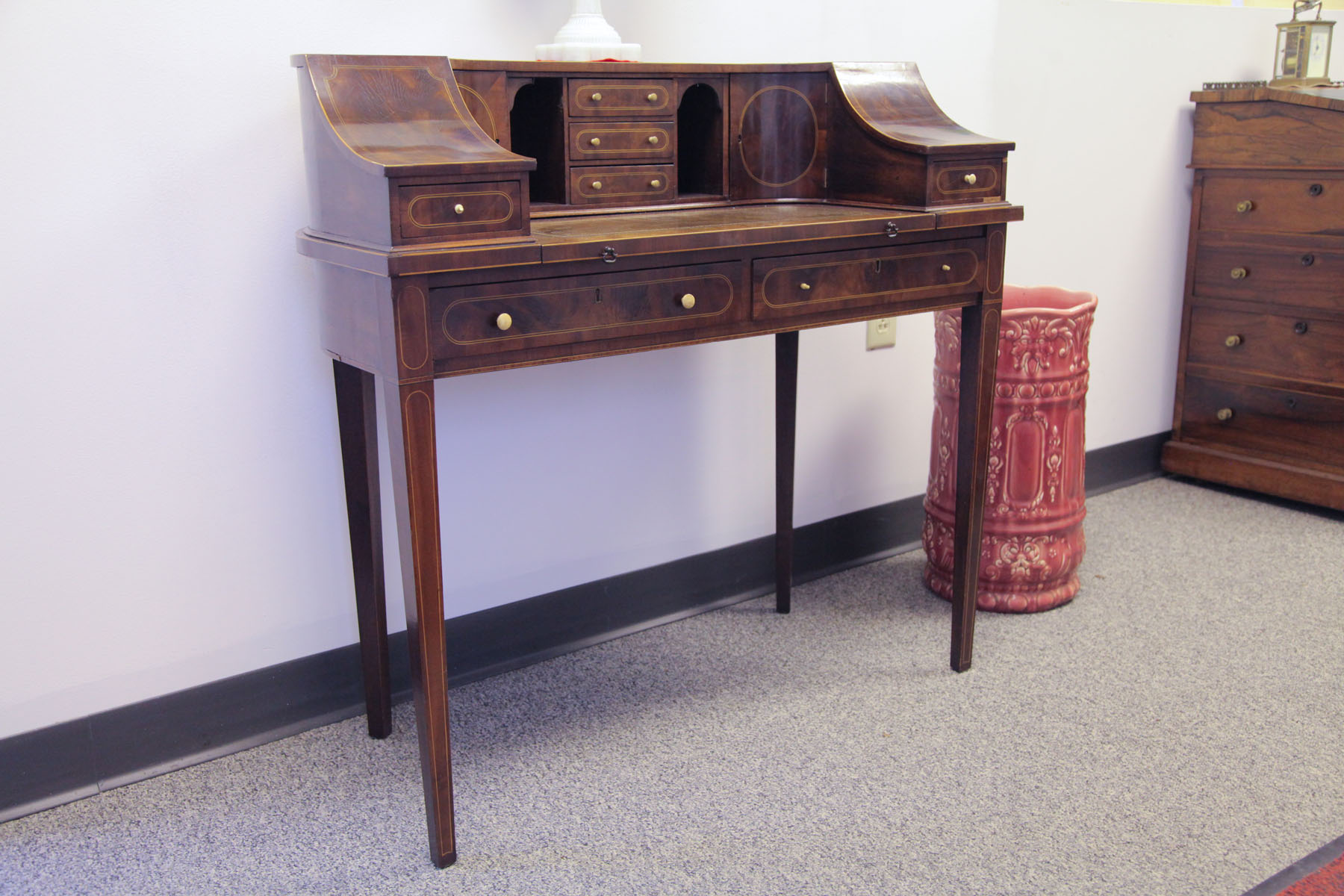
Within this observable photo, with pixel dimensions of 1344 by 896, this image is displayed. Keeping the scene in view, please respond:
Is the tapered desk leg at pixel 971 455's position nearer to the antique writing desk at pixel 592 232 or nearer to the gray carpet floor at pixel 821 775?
the antique writing desk at pixel 592 232

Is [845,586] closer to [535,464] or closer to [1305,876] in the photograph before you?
[535,464]

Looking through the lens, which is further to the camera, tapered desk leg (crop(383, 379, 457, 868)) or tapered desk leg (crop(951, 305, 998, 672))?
tapered desk leg (crop(951, 305, 998, 672))

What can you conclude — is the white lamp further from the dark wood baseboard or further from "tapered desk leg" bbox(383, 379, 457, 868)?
the dark wood baseboard

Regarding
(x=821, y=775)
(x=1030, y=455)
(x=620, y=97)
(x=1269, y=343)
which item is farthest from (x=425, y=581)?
(x=1269, y=343)

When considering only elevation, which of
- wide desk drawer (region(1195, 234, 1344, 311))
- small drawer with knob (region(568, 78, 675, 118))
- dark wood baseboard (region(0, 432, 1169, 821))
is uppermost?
small drawer with knob (region(568, 78, 675, 118))

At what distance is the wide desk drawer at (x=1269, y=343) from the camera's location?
9.46ft

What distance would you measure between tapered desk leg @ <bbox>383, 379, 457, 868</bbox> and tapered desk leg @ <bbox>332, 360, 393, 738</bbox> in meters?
0.31

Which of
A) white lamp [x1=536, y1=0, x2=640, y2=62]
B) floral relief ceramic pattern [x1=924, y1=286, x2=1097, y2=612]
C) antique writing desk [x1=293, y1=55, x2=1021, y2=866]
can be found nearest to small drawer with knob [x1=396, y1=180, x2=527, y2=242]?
antique writing desk [x1=293, y1=55, x2=1021, y2=866]

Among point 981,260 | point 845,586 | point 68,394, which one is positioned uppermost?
point 981,260

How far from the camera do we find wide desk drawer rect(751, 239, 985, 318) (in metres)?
1.68

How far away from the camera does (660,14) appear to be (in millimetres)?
2152

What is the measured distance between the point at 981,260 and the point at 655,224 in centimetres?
61

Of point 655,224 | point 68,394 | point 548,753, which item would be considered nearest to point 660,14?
point 655,224

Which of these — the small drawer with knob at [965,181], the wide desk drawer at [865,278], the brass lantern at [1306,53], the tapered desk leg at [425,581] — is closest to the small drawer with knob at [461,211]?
the tapered desk leg at [425,581]
